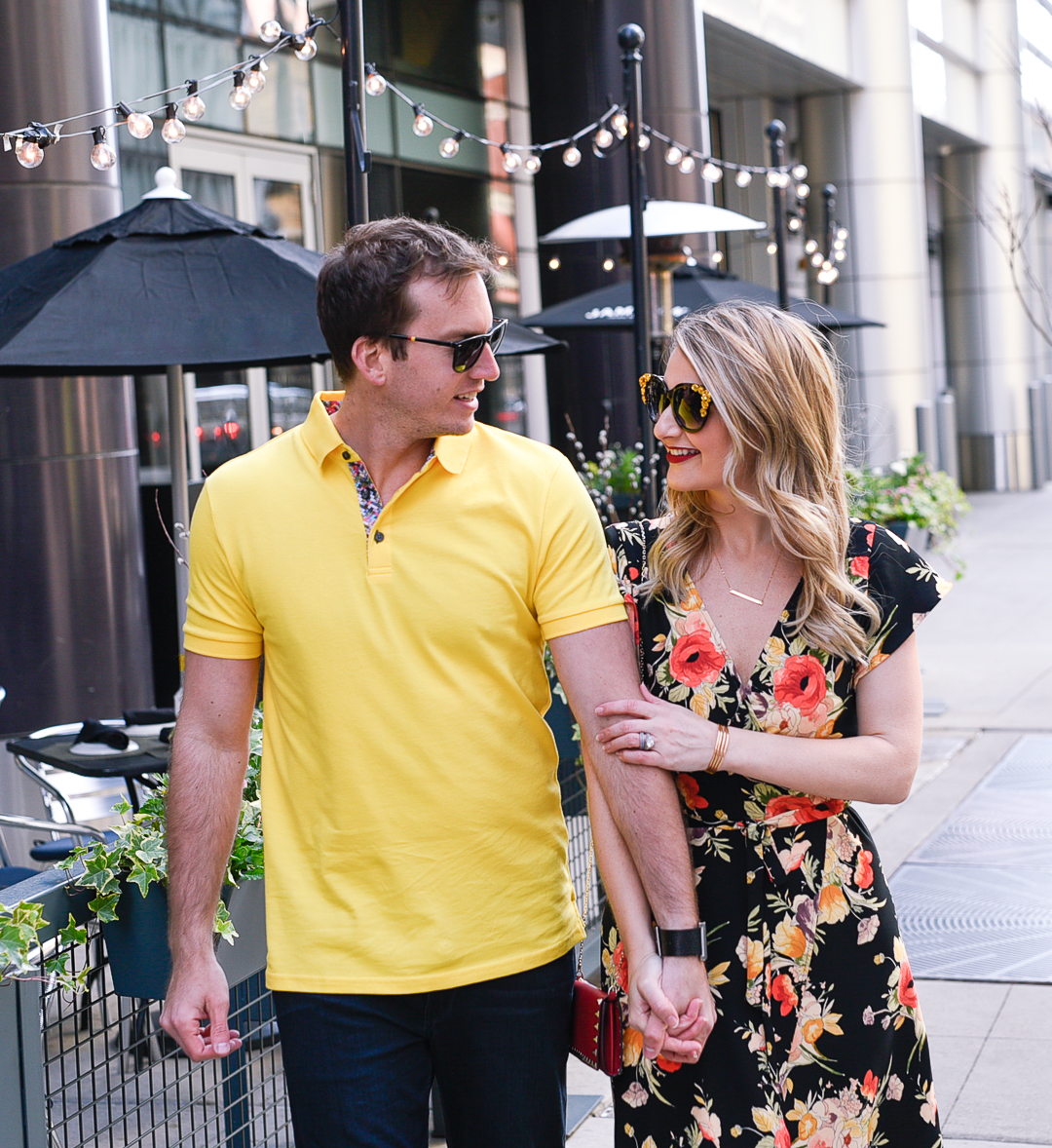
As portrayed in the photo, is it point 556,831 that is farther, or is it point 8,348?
point 8,348

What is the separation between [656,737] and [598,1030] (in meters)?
0.48

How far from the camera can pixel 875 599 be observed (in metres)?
2.50

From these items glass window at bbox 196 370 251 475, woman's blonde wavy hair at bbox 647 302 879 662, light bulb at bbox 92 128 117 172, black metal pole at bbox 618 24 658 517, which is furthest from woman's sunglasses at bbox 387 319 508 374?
glass window at bbox 196 370 251 475

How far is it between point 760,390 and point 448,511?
538 mm

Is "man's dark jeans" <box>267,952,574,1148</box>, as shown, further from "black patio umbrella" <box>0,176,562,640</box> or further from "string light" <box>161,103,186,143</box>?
"string light" <box>161,103,186,143</box>

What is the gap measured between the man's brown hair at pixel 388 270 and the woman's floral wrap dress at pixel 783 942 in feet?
2.01

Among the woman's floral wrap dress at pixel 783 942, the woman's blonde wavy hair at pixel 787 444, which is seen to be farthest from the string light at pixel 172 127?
the woman's floral wrap dress at pixel 783 942

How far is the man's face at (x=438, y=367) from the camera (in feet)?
7.82

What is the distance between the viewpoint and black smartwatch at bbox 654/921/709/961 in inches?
93.1

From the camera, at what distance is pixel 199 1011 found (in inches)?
95.0

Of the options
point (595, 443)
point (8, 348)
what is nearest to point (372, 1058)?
point (8, 348)

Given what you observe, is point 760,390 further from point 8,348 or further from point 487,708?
point 8,348

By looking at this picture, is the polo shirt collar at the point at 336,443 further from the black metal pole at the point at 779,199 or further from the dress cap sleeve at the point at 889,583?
the black metal pole at the point at 779,199

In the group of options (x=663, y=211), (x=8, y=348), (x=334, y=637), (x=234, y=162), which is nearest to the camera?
(x=334, y=637)
